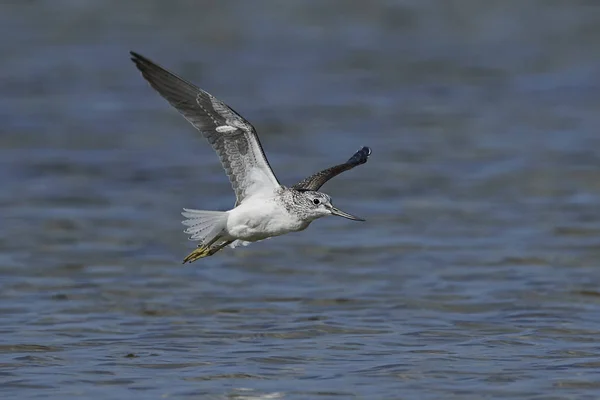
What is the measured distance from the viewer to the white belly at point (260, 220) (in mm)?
9594

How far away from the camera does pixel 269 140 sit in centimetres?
1841

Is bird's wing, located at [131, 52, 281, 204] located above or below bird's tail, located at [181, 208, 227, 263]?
above

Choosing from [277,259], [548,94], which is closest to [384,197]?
[277,259]

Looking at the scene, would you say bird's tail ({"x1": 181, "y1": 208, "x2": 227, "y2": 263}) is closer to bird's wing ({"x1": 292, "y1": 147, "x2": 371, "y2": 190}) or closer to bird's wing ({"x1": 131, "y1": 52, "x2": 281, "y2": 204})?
bird's wing ({"x1": 131, "y1": 52, "x2": 281, "y2": 204})

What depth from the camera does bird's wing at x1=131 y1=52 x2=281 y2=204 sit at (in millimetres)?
9719

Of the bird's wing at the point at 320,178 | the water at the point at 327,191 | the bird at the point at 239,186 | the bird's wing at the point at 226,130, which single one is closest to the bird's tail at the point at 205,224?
the bird at the point at 239,186

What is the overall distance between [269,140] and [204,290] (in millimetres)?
6732

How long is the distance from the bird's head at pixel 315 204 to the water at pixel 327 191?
1.08 meters

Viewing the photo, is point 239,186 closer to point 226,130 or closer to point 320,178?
point 226,130

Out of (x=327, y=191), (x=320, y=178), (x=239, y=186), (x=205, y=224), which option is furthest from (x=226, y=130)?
(x=327, y=191)

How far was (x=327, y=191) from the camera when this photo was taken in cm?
1557

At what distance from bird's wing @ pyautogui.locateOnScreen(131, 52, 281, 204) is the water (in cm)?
135

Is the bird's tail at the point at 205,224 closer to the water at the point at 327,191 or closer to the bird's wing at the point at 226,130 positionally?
the bird's wing at the point at 226,130

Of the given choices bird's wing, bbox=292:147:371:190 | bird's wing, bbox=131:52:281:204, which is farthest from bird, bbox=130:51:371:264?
bird's wing, bbox=292:147:371:190
